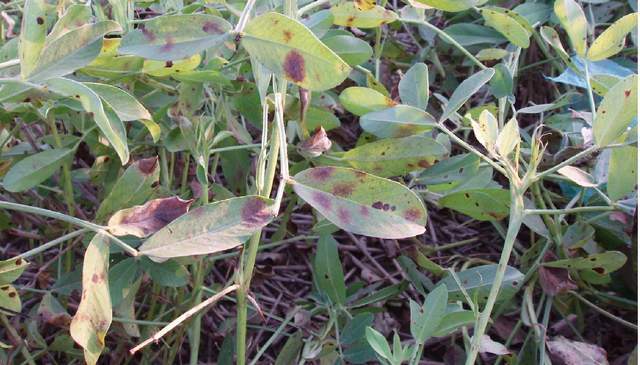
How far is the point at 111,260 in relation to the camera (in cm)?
83

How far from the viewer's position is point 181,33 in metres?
0.63

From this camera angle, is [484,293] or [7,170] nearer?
[484,293]

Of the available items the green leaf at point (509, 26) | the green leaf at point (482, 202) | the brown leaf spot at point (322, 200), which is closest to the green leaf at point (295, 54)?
the brown leaf spot at point (322, 200)

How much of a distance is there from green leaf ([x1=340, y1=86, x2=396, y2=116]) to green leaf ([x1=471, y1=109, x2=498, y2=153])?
12cm

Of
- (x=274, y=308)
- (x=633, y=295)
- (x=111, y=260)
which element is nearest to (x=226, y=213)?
(x=111, y=260)

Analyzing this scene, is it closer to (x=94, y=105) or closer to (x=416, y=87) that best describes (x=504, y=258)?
(x=416, y=87)

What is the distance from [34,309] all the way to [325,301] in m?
0.34

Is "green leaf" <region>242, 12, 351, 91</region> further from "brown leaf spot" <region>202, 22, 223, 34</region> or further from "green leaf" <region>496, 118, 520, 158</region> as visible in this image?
"green leaf" <region>496, 118, 520, 158</region>

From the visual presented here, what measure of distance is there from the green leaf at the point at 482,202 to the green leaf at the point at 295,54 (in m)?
0.32

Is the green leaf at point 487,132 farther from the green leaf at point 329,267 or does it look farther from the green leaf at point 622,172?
the green leaf at point 329,267

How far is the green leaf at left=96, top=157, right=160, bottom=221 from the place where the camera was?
740 mm

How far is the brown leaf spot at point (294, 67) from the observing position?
586mm

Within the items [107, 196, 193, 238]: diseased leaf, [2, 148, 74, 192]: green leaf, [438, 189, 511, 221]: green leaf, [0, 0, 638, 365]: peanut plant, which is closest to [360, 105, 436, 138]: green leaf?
[0, 0, 638, 365]: peanut plant

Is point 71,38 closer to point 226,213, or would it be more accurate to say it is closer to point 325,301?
point 226,213
